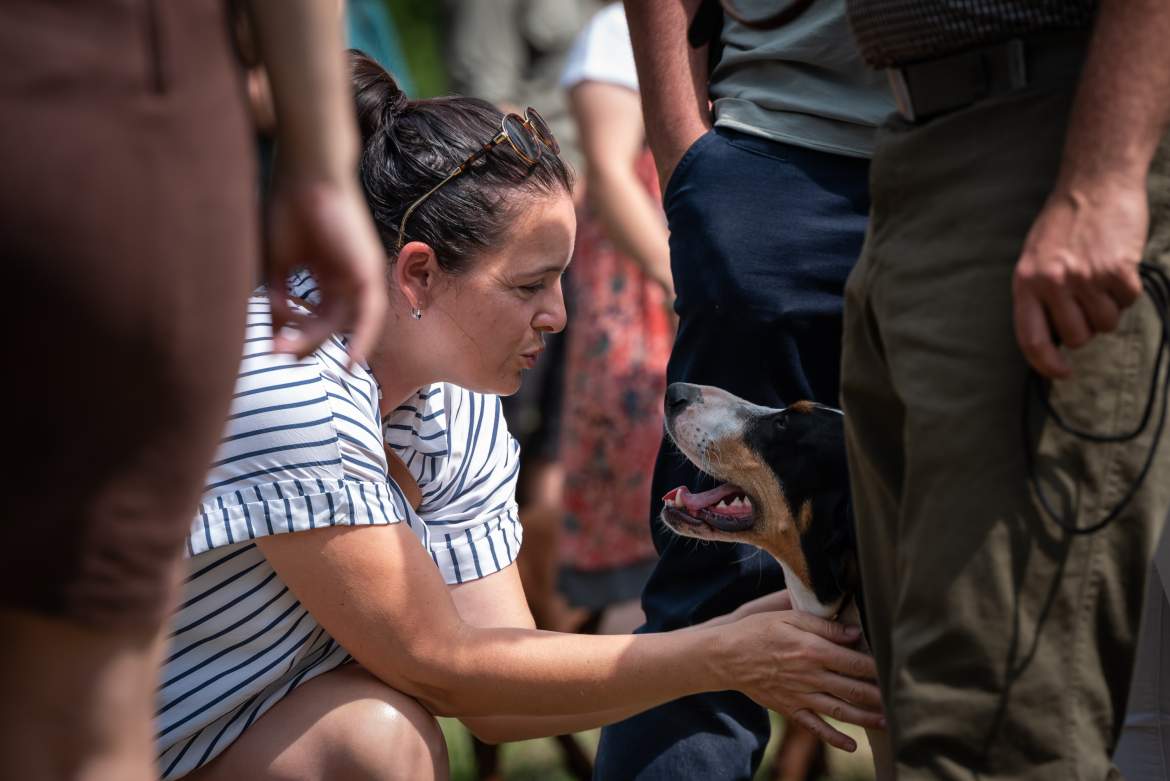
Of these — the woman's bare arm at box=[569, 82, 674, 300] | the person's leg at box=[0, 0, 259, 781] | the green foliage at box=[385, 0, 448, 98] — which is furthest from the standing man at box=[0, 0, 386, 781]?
the green foliage at box=[385, 0, 448, 98]

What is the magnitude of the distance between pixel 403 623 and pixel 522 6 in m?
3.76

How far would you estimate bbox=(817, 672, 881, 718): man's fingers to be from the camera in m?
1.98

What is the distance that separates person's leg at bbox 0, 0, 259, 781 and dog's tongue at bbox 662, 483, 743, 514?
1.44 m

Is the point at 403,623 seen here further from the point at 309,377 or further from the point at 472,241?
the point at 472,241

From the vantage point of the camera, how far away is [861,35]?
4.95ft

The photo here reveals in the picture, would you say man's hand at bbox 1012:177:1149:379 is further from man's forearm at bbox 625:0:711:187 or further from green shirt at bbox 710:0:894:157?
man's forearm at bbox 625:0:711:187

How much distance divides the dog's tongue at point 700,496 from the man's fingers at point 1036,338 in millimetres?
1099

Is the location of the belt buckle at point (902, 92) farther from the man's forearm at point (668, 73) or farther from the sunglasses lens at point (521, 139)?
the sunglasses lens at point (521, 139)

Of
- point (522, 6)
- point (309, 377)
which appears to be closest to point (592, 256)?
point (522, 6)

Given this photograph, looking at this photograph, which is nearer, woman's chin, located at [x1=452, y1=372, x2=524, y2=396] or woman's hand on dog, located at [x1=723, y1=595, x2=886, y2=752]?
woman's hand on dog, located at [x1=723, y1=595, x2=886, y2=752]

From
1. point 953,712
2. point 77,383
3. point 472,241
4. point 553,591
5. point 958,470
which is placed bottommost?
point 553,591

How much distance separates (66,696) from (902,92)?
1025mm

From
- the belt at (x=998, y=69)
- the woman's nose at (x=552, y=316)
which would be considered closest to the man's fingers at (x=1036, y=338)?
the belt at (x=998, y=69)

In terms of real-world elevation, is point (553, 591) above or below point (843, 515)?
below
